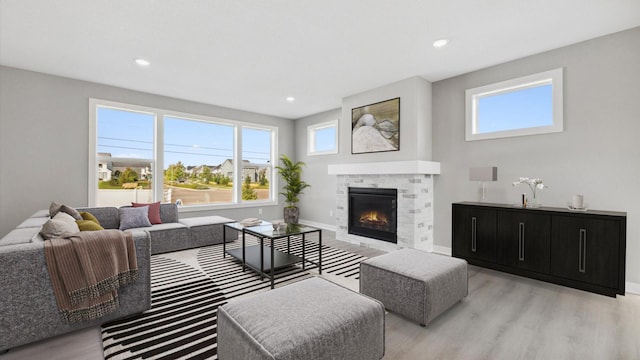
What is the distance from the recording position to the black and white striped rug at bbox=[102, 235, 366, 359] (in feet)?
5.98

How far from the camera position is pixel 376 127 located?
450cm

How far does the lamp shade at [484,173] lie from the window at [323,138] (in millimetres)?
2977

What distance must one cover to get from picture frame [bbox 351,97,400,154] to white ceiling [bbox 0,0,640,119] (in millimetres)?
442

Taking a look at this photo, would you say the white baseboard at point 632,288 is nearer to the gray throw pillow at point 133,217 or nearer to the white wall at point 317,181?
the white wall at point 317,181

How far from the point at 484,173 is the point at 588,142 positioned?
41.5 inches

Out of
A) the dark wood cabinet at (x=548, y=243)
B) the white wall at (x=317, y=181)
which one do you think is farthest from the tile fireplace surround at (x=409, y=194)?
the white wall at (x=317, y=181)

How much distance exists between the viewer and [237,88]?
4609 millimetres

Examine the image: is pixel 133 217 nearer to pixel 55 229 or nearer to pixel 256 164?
pixel 55 229

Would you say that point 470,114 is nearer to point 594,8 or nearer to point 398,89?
point 398,89

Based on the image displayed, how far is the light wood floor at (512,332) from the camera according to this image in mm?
1775

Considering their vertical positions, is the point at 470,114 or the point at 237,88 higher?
the point at 237,88

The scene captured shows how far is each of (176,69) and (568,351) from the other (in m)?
5.04

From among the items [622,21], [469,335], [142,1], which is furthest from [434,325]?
[142,1]

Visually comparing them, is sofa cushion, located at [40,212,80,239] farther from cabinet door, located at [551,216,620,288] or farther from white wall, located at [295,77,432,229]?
cabinet door, located at [551,216,620,288]
